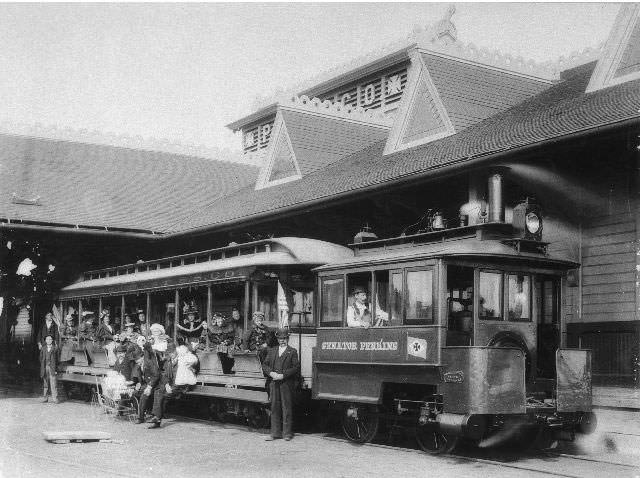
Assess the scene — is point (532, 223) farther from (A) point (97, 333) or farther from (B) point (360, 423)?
(A) point (97, 333)

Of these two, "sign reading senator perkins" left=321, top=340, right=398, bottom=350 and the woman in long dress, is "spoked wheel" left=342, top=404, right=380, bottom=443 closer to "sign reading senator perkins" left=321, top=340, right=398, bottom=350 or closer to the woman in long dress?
"sign reading senator perkins" left=321, top=340, right=398, bottom=350

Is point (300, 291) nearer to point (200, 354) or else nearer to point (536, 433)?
point (200, 354)

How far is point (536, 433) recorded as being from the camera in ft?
34.6

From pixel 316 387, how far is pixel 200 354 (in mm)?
3458

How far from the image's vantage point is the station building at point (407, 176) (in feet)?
37.3

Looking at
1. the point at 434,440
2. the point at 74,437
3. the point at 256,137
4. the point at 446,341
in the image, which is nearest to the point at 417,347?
the point at 446,341

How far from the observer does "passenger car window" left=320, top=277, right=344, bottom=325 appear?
11.2 meters

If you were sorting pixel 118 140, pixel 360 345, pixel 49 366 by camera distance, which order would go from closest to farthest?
1. pixel 360 345
2. pixel 49 366
3. pixel 118 140

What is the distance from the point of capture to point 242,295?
14.6 metres

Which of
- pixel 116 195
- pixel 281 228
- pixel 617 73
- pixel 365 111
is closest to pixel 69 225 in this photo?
pixel 116 195

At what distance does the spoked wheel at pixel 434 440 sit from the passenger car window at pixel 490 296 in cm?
146

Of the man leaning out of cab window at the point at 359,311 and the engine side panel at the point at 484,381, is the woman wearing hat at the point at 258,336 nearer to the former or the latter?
the man leaning out of cab window at the point at 359,311

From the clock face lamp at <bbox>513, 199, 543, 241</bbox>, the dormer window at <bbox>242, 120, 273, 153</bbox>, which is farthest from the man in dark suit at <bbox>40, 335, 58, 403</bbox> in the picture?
the dormer window at <bbox>242, 120, 273, 153</bbox>

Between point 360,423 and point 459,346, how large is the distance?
2.39 m
